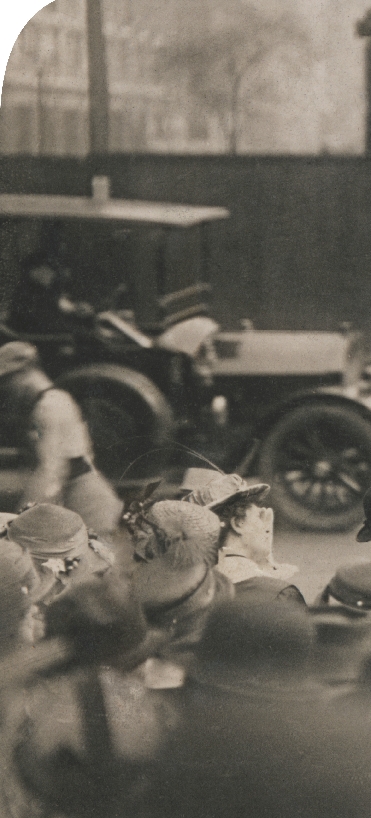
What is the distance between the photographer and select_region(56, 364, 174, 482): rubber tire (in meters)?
2.91

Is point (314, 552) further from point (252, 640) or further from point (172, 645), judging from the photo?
point (172, 645)

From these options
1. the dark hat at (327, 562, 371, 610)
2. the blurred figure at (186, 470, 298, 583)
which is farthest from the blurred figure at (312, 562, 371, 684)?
the blurred figure at (186, 470, 298, 583)

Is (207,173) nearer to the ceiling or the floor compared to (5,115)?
nearer to the floor

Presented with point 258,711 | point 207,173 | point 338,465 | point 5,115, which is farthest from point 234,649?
point 5,115

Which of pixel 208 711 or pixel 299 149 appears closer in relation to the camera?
pixel 299 149

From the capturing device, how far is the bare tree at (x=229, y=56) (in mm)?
2717

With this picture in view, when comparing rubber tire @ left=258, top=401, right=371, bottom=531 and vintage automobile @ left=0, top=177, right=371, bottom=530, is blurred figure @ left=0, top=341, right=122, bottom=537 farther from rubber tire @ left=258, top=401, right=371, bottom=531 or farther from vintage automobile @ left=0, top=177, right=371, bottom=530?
rubber tire @ left=258, top=401, right=371, bottom=531

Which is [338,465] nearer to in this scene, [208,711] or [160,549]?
[160,549]

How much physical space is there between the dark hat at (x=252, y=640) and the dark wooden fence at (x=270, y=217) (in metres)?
0.98

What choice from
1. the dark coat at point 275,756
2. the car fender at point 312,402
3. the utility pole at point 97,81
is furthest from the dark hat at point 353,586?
the utility pole at point 97,81

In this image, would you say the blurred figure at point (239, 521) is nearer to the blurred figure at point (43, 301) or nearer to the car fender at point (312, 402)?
the car fender at point (312, 402)

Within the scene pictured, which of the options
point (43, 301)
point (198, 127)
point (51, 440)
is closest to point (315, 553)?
point (51, 440)

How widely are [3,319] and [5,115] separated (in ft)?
2.20

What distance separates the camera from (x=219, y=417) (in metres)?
→ 2.90
